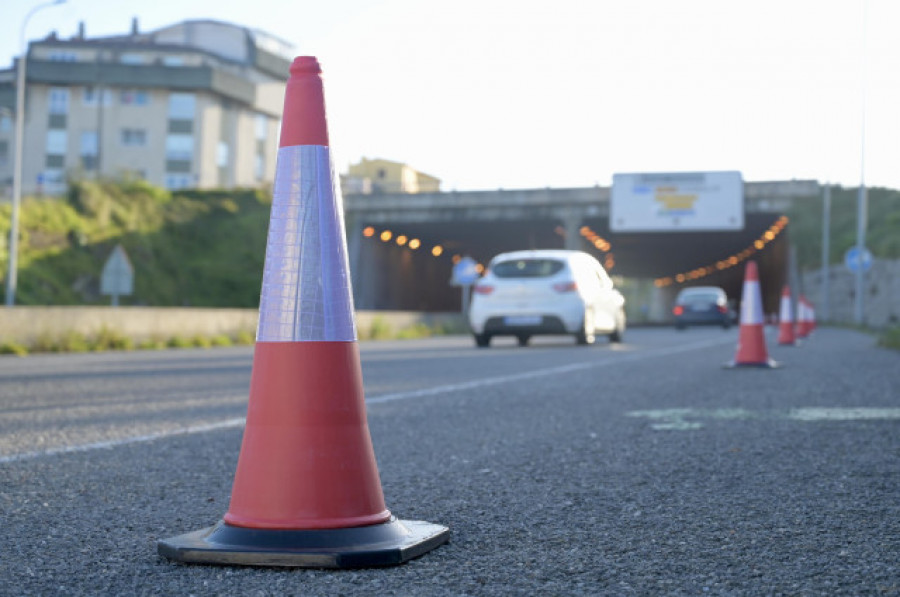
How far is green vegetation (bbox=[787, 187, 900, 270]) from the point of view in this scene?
48.9 meters

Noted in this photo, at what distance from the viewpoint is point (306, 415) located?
3402 millimetres

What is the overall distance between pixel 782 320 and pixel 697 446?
1551cm

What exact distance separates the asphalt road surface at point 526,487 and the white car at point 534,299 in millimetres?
9330

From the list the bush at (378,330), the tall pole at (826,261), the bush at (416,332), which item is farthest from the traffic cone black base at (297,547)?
the tall pole at (826,261)

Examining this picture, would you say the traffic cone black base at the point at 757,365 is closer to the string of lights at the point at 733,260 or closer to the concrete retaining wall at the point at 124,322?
the concrete retaining wall at the point at 124,322

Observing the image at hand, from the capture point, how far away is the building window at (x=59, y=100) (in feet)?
268

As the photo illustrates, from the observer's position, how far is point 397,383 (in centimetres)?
1038

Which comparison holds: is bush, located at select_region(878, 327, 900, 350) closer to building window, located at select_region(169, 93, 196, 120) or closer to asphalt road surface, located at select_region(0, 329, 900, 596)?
asphalt road surface, located at select_region(0, 329, 900, 596)

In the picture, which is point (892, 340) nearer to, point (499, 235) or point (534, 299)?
point (534, 299)

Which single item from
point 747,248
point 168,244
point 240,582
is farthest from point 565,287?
point 747,248

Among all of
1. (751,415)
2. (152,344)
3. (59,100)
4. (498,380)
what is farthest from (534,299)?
(59,100)

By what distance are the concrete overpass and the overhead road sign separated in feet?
5.15

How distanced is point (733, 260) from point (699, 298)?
1527 inches

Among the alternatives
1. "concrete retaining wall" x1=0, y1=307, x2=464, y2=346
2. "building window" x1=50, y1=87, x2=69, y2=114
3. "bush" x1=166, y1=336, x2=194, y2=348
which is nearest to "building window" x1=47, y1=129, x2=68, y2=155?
"building window" x1=50, y1=87, x2=69, y2=114
